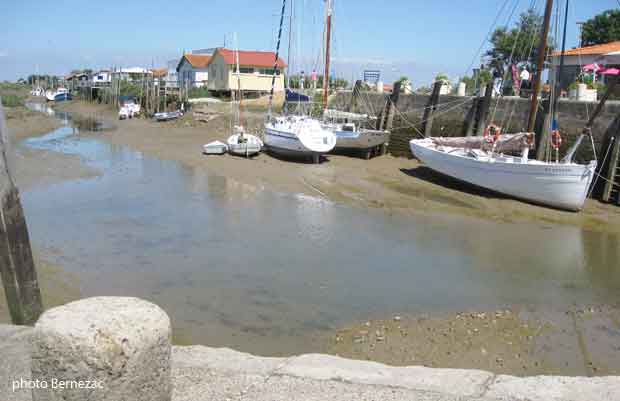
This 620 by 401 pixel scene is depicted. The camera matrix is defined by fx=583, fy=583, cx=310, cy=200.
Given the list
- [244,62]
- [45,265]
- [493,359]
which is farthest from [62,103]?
[493,359]

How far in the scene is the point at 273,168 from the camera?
84.0 ft

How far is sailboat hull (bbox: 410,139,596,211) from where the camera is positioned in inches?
714

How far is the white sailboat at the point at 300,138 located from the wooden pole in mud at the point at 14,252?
62.5 feet

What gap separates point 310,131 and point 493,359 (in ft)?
64.0

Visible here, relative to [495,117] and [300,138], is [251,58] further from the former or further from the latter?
[495,117]

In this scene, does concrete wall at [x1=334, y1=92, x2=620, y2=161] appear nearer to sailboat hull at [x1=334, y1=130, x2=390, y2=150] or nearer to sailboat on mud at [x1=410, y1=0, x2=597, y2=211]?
sailboat on mud at [x1=410, y1=0, x2=597, y2=211]

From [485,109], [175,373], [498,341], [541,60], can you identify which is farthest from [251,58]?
[175,373]

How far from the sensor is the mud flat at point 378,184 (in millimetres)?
18562

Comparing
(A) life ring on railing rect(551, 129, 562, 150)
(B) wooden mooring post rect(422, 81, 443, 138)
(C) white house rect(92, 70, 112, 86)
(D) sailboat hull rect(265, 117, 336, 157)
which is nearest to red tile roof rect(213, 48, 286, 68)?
(D) sailboat hull rect(265, 117, 336, 157)

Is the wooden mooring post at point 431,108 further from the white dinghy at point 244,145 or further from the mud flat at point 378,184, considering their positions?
the white dinghy at point 244,145

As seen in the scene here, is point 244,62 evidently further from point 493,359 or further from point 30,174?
point 493,359

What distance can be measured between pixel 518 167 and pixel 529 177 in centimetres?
48

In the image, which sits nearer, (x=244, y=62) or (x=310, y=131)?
(x=310, y=131)

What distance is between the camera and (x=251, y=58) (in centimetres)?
5859
